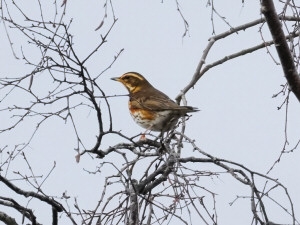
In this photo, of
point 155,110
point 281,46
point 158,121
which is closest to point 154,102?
point 155,110

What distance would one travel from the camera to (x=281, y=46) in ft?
21.0

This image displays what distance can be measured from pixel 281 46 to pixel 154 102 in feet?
13.1

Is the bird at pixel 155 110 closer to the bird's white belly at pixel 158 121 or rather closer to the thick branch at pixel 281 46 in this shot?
the bird's white belly at pixel 158 121

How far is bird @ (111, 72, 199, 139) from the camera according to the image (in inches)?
372

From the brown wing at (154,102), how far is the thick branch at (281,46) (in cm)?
274

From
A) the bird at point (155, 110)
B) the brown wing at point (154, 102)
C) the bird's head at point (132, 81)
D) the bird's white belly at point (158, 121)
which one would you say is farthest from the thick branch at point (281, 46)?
the bird's head at point (132, 81)

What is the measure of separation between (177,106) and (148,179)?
7.78 feet

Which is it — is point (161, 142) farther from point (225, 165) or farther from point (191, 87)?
point (191, 87)

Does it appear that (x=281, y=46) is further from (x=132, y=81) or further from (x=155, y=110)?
(x=132, y=81)

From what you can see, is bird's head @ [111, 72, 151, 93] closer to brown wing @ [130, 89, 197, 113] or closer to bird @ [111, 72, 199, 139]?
bird @ [111, 72, 199, 139]

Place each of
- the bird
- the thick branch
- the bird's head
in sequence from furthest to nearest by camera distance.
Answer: the bird's head
the bird
the thick branch

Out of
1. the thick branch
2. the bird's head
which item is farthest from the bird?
the thick branch

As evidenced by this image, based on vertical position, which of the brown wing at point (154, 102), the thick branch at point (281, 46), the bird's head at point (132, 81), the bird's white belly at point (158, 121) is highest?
the bird's head at point (132, 81)

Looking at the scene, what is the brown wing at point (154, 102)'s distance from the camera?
31.7 ft
